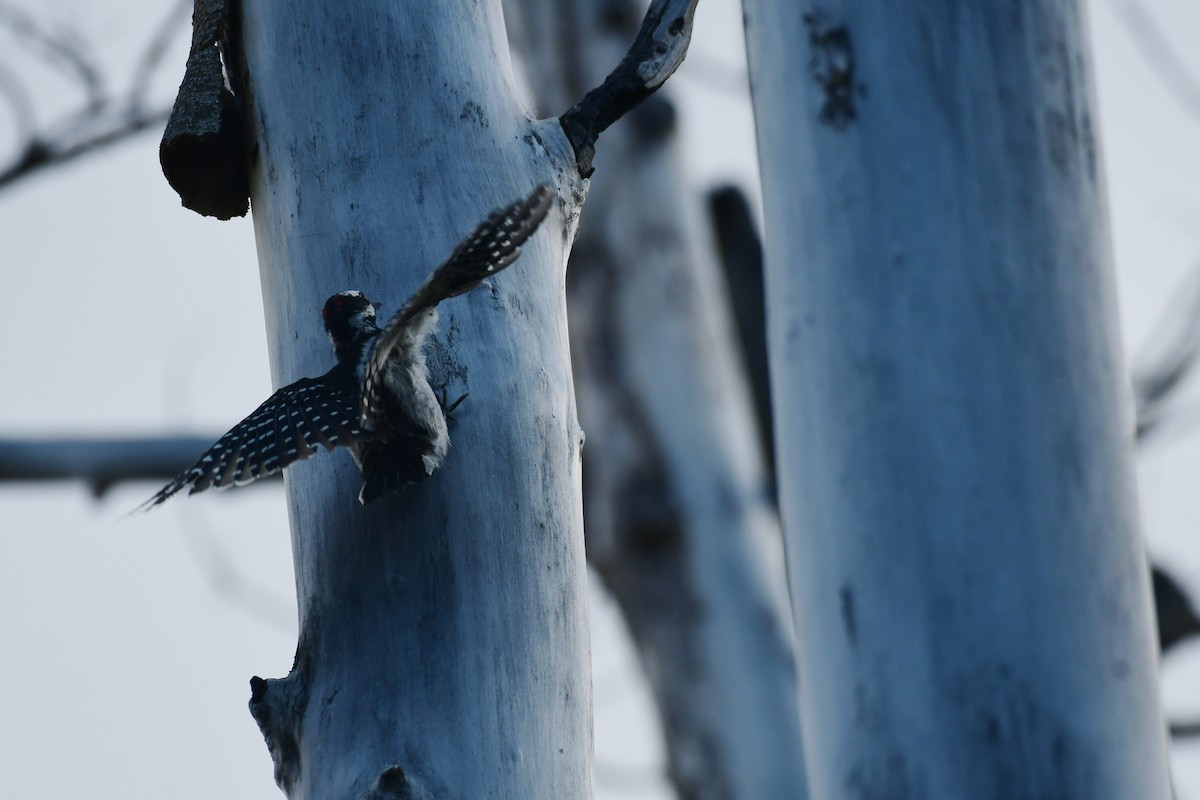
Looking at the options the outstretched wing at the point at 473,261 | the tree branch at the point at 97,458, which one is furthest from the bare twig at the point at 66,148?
the outstretched wing at the point at 473,261

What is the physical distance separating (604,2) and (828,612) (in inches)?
157

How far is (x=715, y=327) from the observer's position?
16.6ft

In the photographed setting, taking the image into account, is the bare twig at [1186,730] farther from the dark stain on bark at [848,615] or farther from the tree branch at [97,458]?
the dark stain on bark at [848,615]

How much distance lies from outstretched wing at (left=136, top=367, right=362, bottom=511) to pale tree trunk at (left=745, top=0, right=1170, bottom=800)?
57cm

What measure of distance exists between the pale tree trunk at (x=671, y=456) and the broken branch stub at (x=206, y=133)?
2.97m

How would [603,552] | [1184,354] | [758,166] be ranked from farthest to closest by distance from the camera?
1. [1184,354]
2. [603,552]
3. [758,166]

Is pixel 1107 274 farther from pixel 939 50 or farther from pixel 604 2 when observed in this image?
pixel 604 2

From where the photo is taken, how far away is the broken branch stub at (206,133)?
1896 mm

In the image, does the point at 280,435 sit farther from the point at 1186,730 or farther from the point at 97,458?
the point at 1186,730

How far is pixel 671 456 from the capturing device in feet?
15.8

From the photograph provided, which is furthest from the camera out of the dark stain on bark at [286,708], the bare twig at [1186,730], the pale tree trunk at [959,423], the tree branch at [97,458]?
the bare twig at [1186,730]

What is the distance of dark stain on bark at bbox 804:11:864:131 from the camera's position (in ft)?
5.44

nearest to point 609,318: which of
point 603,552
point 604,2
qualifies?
point 603,552

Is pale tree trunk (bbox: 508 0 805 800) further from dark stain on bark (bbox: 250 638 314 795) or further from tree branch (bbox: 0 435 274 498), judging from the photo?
dark stain on bark (bbox: 250 638 314 795)
